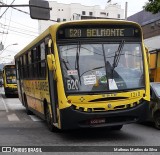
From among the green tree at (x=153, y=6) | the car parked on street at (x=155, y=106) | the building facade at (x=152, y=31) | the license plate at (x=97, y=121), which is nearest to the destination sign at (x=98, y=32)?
the license plate at (x=97, y=121)

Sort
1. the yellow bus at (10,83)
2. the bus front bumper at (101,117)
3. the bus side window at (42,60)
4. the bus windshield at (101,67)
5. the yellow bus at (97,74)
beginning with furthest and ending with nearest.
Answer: the yellow bus at (10,83)
the bus side window at (42,60)
the bus windshield at (101,67)
the yellow bus at (97,74)
the bus front bumper at (101,117)

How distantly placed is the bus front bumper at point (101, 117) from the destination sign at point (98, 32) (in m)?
1.81

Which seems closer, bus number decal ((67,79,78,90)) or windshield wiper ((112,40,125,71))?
bus number decal ((67,79,78,90))

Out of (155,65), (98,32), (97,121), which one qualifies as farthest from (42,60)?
(155,65)

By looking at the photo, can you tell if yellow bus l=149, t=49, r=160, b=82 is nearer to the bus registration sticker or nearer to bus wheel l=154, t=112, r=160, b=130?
bus wheel l=154, t=112, r=160, b=130

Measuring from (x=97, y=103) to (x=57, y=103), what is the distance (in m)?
1.01

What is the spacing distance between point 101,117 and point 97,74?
1.06 metres

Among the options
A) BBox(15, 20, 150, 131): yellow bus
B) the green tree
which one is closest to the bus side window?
BBox(15, 20, 150, 131): yellow bus

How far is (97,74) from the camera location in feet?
32.3

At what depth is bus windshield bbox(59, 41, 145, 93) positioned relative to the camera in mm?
9695

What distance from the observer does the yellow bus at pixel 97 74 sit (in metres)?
9.53

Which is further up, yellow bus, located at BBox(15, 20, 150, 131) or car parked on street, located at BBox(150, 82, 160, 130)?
yellow bus, located at BBox(15, 20, 150, 131)

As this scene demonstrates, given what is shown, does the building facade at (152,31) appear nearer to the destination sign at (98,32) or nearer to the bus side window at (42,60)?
the bus side window at (42,60)

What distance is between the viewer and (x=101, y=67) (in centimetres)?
991
